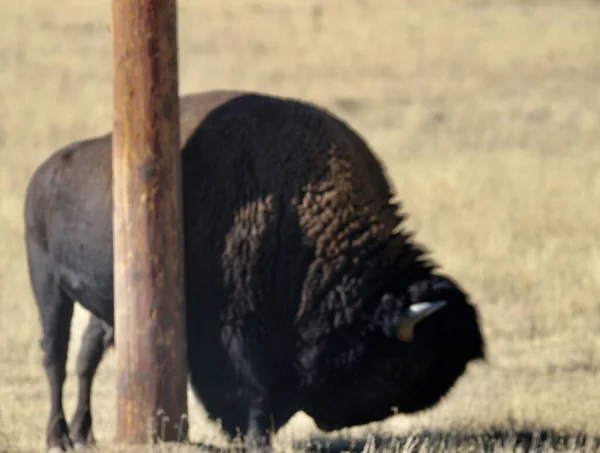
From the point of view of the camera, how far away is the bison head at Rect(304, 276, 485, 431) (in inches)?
282

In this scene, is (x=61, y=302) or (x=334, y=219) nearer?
(x=334, y=219)

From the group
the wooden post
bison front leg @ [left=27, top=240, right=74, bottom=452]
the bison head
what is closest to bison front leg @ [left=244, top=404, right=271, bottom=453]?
the bison head

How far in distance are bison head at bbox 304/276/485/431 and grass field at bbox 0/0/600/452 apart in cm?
39

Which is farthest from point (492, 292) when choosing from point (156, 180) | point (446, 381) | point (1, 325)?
point (156, 180)

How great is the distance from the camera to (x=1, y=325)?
1140cm

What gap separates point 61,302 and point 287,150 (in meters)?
1.63

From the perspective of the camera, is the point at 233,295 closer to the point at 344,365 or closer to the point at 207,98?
the point at 344,365

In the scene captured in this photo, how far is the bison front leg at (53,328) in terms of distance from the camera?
7.83 meters

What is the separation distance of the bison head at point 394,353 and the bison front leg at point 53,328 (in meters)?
1.53

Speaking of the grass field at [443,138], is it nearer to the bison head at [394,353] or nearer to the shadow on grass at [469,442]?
the shadow on grass at [469,442]

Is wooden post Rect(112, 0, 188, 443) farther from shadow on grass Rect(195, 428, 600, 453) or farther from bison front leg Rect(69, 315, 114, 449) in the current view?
bison front leg Rect(69, 315, 114, 449)

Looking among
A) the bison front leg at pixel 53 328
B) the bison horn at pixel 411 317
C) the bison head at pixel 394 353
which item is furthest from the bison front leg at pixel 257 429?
the bison front leg at pixel 53 328

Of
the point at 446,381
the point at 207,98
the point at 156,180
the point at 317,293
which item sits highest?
the point at 207,98

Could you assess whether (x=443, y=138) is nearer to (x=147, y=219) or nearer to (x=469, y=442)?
(x=469, y=442)
